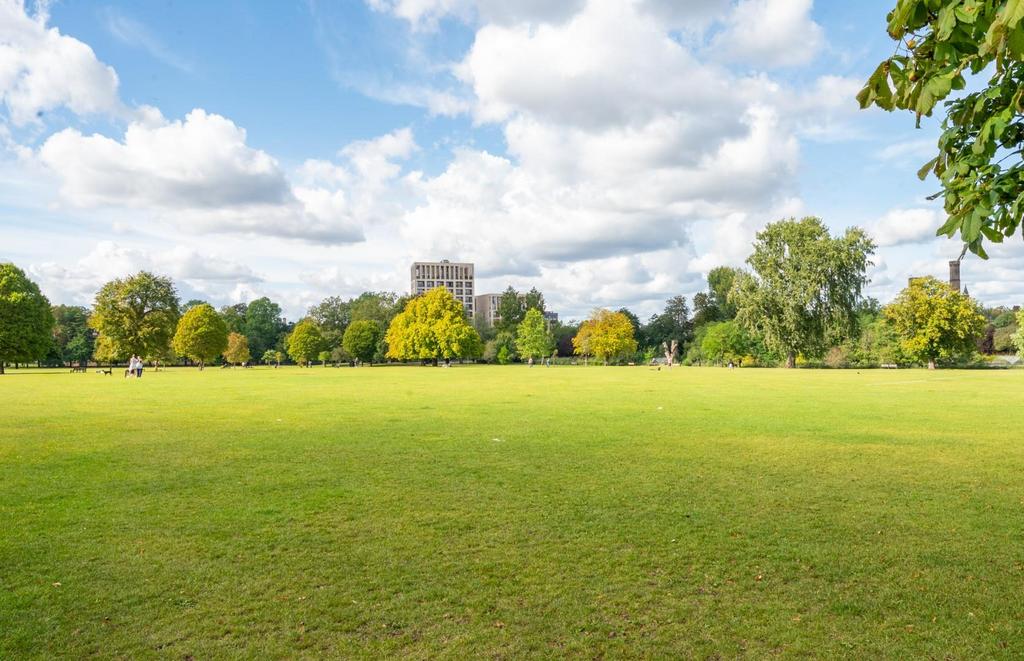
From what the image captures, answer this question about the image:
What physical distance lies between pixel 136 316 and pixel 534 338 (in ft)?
200

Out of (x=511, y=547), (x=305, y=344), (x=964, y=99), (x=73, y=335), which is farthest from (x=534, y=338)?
(x=964, y=99)

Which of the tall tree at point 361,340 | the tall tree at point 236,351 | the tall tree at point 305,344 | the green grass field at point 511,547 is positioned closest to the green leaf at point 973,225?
the green grass field at point 511,547

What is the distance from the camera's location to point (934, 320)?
219 ft

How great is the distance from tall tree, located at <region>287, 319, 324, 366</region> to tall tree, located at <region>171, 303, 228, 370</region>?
2419cm

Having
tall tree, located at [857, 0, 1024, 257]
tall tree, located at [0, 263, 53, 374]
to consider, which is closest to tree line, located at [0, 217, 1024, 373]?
tall tree, located at [0, 263, 53, 374]

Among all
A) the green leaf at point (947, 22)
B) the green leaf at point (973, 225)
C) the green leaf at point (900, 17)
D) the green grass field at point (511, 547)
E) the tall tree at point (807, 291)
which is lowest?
the green grass field at point (511, 547)

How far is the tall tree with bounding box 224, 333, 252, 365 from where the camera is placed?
369 ft

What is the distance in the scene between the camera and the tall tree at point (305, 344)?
110m

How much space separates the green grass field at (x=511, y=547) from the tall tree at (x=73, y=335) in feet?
372

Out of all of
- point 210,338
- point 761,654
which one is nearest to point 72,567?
point 761,654

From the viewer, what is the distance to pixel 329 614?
17.9 feet

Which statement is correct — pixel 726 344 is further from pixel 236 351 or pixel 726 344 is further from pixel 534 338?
pixel 236 351

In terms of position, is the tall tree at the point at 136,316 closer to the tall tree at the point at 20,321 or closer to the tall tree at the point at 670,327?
the tall tree at the point at 20,321

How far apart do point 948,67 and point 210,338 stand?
8979cm
